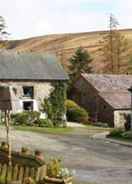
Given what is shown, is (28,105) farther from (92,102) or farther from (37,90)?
(92,102)

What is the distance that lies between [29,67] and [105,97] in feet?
35.3

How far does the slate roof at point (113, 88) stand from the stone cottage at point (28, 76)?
7338 millimetres

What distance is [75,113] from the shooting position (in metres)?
68.2

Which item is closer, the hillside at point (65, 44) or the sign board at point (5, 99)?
the sign board at point (5, 99)

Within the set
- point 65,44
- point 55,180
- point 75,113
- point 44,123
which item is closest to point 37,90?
point 44,123

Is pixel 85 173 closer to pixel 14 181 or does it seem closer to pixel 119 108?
pixel 14 181

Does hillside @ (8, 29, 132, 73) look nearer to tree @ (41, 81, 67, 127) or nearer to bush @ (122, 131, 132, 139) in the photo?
tree @ (41, 81, 67, 127)

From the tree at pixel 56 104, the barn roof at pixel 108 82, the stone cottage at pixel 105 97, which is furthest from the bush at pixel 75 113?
the tree at pixel 56 104

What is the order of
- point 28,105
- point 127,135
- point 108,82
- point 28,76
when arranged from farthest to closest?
1. point 108,82
2. point 28,105
3. point 28,76
4. point 127,135

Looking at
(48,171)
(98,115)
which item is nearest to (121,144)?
(48,171)

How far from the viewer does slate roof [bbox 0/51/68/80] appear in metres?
61.0

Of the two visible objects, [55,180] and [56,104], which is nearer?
[55,180]

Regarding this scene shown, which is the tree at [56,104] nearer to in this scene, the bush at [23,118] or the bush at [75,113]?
the bush at [23,118]

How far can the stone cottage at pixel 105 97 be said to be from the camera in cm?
6656
